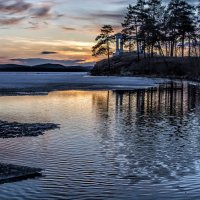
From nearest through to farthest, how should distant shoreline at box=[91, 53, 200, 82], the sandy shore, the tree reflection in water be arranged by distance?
the tree reflection in water < the sandy shore < distant shoreline at box=[91, 53, 200, 82]

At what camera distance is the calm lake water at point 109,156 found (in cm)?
1162

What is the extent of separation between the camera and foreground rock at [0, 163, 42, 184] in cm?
1232

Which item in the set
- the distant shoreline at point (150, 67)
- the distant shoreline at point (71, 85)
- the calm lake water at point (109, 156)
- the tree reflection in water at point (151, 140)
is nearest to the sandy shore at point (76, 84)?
the distant shoreline at point (71, 85)

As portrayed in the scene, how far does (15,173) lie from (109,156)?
13.5ft

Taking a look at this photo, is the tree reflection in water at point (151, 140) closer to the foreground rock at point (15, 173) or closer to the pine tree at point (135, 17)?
the foreground rock at point (15, 173)

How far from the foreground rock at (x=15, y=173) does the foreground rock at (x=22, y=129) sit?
672 cm

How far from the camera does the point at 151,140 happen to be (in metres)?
19.5

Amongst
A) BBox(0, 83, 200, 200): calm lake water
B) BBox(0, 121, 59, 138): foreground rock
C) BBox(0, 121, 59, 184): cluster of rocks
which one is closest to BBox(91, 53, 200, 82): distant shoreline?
BBox(0, 83, 200, 200): calm lake water

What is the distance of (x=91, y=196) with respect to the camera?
1118 cm

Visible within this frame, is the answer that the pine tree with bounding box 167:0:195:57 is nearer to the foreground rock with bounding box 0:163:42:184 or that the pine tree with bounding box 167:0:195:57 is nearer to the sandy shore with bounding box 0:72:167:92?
the sandy shore with bounding box 0:72:167:92

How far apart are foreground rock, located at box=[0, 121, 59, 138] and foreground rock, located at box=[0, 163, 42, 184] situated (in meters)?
6.72

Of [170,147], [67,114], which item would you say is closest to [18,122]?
[67,114]

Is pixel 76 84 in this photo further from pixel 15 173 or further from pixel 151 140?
pixel 15 173

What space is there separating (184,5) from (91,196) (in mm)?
105950
